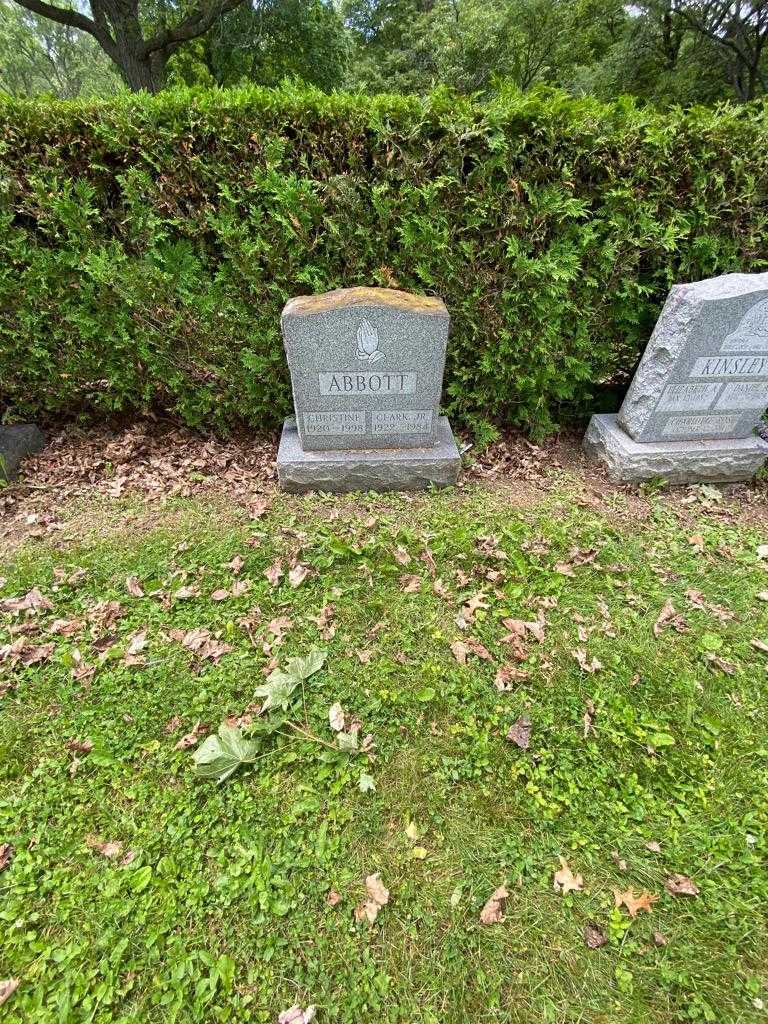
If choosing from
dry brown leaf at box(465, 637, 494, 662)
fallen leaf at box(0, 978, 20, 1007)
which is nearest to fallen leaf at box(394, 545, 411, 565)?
dry brown leaf at box(465, 637, 494, 662)

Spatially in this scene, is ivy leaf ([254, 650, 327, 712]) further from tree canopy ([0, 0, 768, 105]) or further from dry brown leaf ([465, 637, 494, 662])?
tree canopy ([0, 0, 768, 105])

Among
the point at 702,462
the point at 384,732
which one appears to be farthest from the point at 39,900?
the point at 702,462

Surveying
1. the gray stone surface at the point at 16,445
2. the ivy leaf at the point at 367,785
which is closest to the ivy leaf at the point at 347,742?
the ivy leaf at the point at 367,785

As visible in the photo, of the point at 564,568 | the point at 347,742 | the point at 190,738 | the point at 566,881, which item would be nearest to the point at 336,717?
the point at 347,742

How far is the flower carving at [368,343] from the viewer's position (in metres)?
3.62

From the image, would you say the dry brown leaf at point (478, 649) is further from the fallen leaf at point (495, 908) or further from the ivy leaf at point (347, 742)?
the fallen leaf at point (495, 908)

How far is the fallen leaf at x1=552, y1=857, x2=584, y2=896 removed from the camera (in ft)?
6.76

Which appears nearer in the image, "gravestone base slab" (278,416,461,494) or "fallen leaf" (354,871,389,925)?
"fallen leaf" (354,871,389,925)

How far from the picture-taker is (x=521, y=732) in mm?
2541

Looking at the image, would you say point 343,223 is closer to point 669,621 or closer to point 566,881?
point 669,621

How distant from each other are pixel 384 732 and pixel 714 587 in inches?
96.7

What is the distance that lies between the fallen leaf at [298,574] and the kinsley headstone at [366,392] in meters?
0.95

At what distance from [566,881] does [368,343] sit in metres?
3.35

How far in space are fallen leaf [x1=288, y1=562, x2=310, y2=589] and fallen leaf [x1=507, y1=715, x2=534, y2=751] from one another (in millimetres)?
1574
